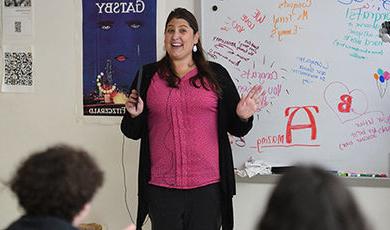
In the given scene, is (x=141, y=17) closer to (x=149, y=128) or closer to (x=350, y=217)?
(x=149, y=128)

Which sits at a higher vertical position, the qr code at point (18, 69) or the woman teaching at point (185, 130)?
the qr code at point (18, 69)

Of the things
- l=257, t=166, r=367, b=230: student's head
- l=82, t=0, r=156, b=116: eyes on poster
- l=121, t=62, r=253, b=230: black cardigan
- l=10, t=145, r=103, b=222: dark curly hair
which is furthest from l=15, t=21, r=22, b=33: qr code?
l=257, t=166, r=367, b=230: student's head

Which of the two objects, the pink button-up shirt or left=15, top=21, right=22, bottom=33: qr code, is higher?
left=15, top=21, right=22, bottom=33: qr code

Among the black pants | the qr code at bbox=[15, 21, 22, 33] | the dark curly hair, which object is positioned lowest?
the black pants

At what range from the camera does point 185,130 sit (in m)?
2.28

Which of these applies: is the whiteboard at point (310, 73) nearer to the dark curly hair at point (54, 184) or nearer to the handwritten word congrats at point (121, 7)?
the handwritten word congrats at point (121, 7)

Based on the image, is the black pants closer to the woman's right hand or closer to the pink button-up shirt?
the pink button-up shirt

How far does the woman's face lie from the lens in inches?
92.3

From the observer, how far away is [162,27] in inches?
113

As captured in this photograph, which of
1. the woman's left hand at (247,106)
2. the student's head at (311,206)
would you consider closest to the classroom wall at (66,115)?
the woman's left hand at (247,106)

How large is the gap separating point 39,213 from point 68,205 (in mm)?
70

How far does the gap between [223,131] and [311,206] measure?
1.47 metres

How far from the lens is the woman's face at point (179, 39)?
2344 millimetres

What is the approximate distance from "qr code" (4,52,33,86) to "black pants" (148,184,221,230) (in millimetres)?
1299
